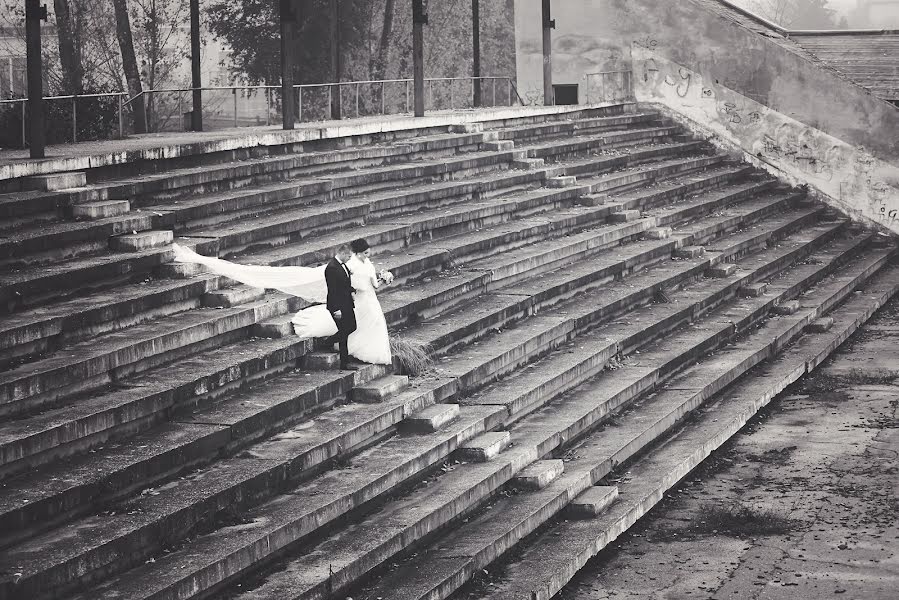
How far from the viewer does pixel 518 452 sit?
9508mm

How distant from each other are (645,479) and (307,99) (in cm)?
1379

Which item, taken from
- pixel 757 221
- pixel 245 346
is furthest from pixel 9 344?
pixel 757 221

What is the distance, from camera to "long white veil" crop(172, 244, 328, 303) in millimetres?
10086

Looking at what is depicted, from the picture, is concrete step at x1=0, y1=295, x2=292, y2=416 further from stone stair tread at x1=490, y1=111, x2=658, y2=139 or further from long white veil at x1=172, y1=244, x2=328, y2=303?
stone stair tread at x1=490, y1=111, x2=658, y2=139

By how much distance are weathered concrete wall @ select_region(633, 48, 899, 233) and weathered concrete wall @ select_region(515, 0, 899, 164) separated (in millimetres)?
173

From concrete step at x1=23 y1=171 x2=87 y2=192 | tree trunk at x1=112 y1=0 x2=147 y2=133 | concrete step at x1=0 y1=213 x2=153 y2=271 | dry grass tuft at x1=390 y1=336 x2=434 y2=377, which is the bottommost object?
dry grass tuft at x1=390 y1=336 x2=434 y2=377

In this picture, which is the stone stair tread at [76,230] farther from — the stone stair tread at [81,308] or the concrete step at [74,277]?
the stone stair tread at [81,308]

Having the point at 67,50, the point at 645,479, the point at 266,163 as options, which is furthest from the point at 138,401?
the point at 67,50

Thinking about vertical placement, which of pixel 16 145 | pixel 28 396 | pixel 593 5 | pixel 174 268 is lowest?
pixel 28 396

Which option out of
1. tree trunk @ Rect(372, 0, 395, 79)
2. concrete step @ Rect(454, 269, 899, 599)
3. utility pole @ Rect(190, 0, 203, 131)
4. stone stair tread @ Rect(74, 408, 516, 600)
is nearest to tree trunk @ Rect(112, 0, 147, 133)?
utility pole @ Rect(190, 0, 203, 131)

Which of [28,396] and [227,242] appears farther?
[227,242]

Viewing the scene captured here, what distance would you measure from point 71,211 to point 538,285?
519cm

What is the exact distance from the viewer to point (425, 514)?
26.6 ft

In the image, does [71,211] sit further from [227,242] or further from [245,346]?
[245,346]
